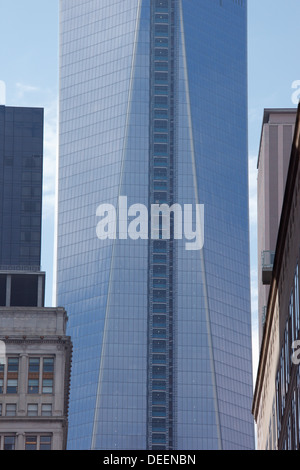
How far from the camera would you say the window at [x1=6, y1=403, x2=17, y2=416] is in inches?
4471

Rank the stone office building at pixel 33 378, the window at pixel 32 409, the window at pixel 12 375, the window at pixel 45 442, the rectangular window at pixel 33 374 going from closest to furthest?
the window at pixel 45 442, the stone office building at pixel 33 378, the window at pixel 32 409, the window at pixel 12 375, the rectangular window at pixel 33 374

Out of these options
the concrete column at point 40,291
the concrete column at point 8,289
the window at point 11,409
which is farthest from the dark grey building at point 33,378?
the concrete column at point 8,289

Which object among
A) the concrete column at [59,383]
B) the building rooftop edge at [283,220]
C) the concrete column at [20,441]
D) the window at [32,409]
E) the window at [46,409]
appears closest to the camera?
the building rooftop edge at [283,220]

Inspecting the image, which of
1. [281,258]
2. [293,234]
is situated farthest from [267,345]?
[293,234]

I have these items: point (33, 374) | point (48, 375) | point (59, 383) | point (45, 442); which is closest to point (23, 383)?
point (33, 374)

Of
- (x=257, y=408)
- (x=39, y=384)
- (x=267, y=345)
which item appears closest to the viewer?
(x=267, y=345)

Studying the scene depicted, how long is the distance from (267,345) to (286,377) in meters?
18.2

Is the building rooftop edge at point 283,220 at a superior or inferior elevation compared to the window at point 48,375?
inferior

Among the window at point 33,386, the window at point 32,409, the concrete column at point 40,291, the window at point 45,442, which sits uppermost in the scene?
the concrete column at point 40,291

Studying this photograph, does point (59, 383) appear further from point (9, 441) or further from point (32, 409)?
point (9, 441)

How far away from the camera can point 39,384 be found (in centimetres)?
11562

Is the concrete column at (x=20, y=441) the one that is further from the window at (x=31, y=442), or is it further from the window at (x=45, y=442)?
the window at (x=45, y=442)

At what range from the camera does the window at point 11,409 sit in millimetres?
113562

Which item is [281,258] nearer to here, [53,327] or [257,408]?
[257,408]
